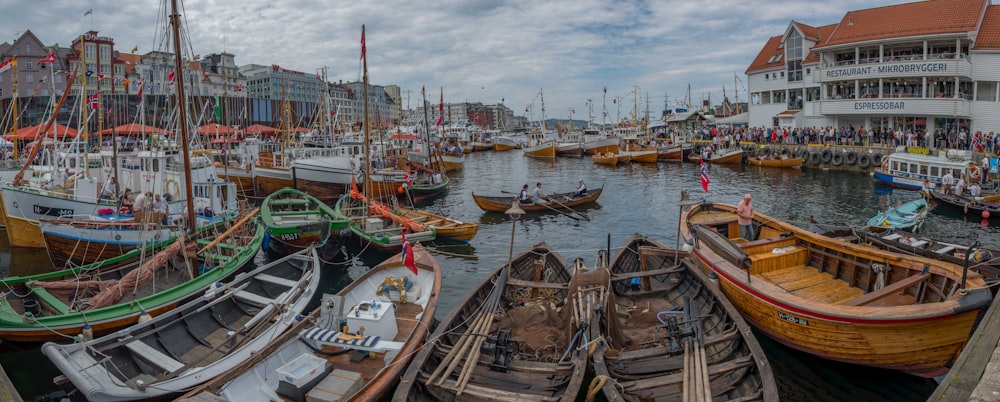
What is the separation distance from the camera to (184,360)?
1160cm

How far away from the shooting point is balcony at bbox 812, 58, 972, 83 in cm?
4447

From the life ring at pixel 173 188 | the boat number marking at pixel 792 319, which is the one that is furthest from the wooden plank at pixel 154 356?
the life ring at pixel 173 188

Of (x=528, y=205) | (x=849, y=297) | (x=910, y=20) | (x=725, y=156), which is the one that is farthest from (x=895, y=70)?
(x=849, y=297)

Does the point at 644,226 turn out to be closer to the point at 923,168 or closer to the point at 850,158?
the point at 923,168

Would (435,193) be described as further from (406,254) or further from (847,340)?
(847,340)

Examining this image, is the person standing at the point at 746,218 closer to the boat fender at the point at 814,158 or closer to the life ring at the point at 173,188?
the life ring at the point at 173,188

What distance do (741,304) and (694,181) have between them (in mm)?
37311

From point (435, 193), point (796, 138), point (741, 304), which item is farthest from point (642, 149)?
point (741, 304)

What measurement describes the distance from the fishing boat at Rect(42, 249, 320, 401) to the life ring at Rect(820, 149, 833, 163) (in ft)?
163

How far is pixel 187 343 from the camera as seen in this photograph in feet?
39.9

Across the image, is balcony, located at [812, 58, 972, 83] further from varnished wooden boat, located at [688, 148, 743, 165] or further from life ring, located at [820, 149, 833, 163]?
varnished wooden boat, located at [688, 148, 743, 165]

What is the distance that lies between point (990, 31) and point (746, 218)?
4384 cm

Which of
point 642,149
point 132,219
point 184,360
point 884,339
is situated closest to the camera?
point 884,339

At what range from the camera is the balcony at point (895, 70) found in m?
44.5
